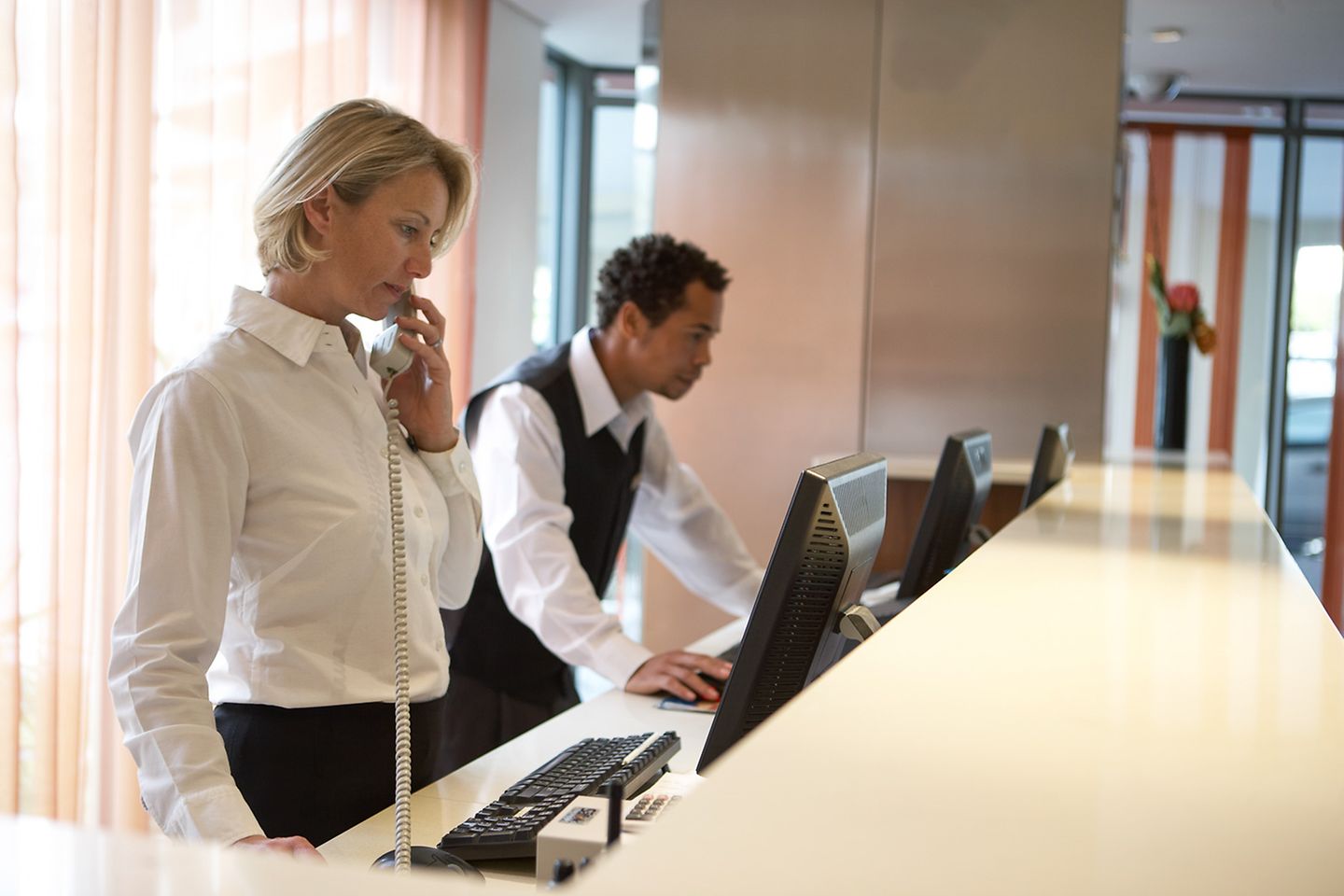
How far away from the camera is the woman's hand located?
69.6 inches

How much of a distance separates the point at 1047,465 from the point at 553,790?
70.2 inches

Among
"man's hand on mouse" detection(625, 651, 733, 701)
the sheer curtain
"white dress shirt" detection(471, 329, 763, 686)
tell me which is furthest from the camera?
the sheer curtain

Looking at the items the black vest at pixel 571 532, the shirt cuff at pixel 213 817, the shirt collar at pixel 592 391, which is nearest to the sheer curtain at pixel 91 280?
the black vest at pixel 571 532

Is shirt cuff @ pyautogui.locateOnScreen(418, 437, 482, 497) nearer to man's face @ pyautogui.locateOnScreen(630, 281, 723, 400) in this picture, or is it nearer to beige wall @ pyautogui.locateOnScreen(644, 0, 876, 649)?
A: man's face @ pyautogui.locateOnScreen(630, 281, 723, 400)

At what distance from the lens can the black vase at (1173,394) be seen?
4.95 meters

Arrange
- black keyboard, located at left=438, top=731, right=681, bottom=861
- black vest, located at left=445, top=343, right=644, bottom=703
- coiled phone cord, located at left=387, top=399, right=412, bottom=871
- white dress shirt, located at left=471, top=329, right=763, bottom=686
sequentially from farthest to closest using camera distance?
1. black vest, located at left=445, top=343, right=644, bottom=703
2. white dress shirt, located at left=471, top=329, right=763, bottom=686
3. coiled phone cord, located at left=387, top=399, right=412, bottom=871
4. black keyboard, located at left=438, top=731, right=681, bottom=861

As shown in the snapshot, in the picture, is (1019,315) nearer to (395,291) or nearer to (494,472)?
(494,472)

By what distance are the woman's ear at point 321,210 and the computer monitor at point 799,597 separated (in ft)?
2.31

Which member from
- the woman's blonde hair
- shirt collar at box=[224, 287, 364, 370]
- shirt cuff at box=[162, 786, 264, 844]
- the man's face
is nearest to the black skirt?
shirt cuff at box=[162, 786, 264, 844]

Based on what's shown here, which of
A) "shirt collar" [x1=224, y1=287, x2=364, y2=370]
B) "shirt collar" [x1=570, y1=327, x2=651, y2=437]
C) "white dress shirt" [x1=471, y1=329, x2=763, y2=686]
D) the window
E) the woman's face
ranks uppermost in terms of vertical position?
the window

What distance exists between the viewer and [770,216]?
15.5 ft

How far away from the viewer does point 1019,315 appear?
15.0 feet

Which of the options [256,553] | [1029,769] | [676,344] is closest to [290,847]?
[256,553]

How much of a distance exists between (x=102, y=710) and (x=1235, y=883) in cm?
293
